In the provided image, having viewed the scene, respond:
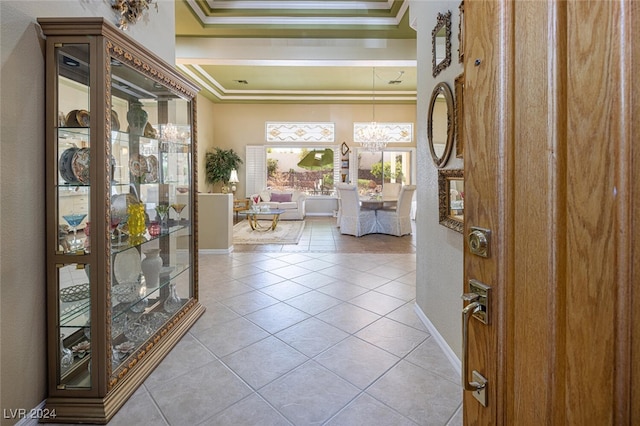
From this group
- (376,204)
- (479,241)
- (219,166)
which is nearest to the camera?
(479,241)

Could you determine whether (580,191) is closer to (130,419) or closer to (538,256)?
(538,256)

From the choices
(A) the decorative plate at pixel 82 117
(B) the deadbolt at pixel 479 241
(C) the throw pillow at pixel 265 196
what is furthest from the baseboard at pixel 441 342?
(C) the throw pillow at pixel 265 196

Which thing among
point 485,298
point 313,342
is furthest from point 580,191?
point 313,342

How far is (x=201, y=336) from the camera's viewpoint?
8.64ft

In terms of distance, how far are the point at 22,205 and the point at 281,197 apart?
8195 millimetres

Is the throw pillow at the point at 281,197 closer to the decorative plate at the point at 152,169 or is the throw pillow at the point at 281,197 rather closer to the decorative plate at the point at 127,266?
the decorative plate at the point at 152,169

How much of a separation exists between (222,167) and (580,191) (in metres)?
9.89

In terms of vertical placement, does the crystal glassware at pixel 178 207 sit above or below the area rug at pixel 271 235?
above

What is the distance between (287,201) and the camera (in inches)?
385

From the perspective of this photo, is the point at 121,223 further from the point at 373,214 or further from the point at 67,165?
Result: the point at 373,214

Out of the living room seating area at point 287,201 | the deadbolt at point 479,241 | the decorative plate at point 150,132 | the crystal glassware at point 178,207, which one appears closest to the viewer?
the deadbolt at point 479,241

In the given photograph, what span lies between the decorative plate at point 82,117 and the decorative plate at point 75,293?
0.90 metres

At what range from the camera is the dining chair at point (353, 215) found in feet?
23.1

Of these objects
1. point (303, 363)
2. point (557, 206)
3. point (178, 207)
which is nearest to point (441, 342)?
point (303, 363)
